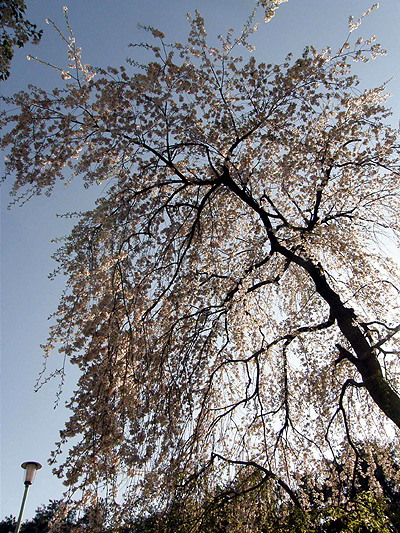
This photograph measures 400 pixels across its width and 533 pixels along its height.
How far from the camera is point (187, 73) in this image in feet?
15.1

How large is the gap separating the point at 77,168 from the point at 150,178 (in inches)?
48.9

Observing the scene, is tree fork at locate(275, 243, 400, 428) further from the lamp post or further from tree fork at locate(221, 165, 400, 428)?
the lamp post

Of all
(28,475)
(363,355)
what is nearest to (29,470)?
(28,475)

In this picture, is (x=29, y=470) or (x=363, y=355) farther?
(x=29, y=470)

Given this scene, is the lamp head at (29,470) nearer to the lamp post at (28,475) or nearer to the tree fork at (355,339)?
the lamp post at (28,475)

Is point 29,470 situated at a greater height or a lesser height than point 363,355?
lesser

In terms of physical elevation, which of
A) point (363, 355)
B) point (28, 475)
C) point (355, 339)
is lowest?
point (28, 475)

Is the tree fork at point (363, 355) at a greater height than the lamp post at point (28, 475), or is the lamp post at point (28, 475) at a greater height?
the tree fork at point (363, 355)

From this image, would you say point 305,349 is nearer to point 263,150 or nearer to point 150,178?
point 263,150

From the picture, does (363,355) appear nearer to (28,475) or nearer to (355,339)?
(355,339)

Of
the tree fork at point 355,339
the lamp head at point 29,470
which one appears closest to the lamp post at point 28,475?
the lamp head at point 29,470

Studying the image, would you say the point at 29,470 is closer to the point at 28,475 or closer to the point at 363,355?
the point at 28,475

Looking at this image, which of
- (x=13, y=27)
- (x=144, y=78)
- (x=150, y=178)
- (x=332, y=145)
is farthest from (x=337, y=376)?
(x=13, y=27)

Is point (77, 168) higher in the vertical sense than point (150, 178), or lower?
lower
